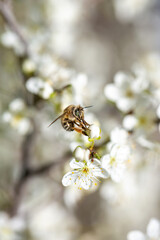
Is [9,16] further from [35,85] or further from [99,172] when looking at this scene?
[99,172]

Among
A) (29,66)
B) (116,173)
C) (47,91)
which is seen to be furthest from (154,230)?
(29,66)

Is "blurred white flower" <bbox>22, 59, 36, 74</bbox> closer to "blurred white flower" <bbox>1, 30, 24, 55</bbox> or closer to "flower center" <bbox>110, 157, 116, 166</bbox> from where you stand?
"blurred white flower" <bbox>1, 30, 24, 55</bbox>

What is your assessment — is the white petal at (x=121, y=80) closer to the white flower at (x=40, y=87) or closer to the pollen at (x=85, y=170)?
the white flower at (x=40, y=87)

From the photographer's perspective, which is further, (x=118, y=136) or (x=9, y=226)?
(x=9, y=226)

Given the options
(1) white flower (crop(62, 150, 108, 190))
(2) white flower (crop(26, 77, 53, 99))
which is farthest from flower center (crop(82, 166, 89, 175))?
(2) white flower (crop(26, 77, 53, 99))

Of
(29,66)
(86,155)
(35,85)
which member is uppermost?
(29,66)

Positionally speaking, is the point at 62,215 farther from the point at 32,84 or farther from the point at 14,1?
the point at 14,1

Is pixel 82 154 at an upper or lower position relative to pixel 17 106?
lower
